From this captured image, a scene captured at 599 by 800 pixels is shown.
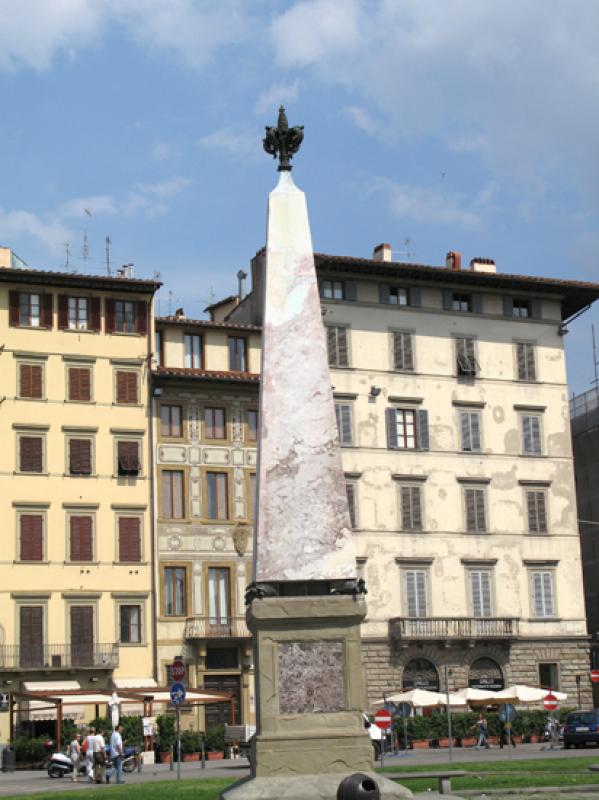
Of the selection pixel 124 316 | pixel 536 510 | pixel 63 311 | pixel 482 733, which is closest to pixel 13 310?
pixel 63 311

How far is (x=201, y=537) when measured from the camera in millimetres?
48625

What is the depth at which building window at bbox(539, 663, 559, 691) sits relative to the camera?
5231 cm

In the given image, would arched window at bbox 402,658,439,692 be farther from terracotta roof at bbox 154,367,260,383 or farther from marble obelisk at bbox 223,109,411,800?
marble obelisk at bbox 223,109,411,800

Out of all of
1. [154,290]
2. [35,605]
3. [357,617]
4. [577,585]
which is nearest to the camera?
[357,617]

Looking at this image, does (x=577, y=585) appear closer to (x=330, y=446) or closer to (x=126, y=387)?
(x=126, y=387)

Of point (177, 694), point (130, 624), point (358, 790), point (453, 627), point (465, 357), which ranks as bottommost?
point (358, 790)

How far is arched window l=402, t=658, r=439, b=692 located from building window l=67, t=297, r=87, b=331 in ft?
55.7

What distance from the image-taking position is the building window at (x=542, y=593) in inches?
2077

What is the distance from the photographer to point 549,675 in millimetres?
52469

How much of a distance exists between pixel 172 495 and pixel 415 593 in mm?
9861

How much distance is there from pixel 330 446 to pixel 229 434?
30789mm

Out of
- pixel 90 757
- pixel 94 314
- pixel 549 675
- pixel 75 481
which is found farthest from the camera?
pixel 549 675

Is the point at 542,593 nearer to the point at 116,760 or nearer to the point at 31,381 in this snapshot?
the point at 31,381

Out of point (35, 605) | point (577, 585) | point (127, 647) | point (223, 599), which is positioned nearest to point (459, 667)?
point (577, 585)
